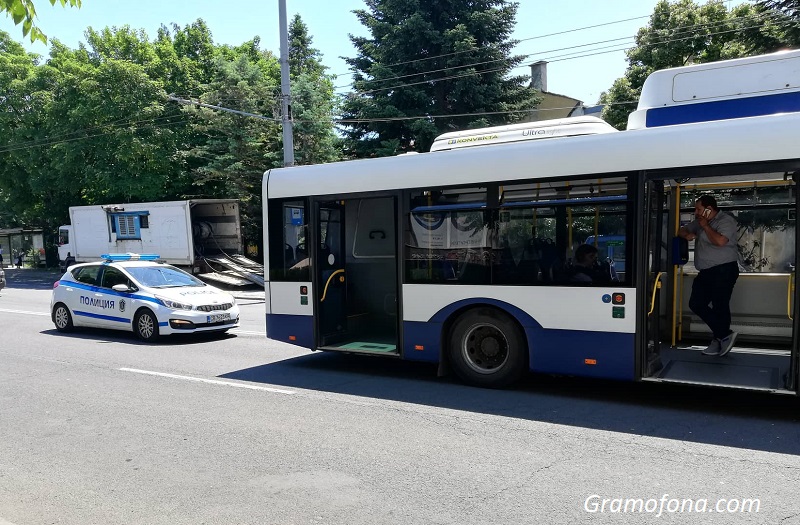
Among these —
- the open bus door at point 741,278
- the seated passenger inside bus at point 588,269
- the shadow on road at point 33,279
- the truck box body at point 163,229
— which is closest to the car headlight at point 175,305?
the seated passenger inside bus at point 588,269

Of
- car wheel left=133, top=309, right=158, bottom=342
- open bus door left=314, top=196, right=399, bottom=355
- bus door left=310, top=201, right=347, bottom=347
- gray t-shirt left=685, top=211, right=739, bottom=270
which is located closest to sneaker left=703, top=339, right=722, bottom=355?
gray t-shirt left=685, top=211, right=739, bottom=270

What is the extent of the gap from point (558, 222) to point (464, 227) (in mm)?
1164

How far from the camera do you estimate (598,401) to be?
21.7ft

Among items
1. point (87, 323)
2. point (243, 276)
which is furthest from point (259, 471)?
point (243, 276)

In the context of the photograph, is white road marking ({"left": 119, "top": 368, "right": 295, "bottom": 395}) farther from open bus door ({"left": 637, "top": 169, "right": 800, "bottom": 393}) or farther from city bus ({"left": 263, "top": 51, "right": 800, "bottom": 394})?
open bus door ({"left": 637, "top": 169, "right": 800, "bottom": 393})

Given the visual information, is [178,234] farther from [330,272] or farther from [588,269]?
[588,269]

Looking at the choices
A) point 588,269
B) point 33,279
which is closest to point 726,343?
point 588,269

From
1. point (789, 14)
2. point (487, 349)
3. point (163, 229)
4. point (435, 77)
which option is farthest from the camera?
point (163, 229)

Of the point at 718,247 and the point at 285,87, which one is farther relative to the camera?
the point at 285,87

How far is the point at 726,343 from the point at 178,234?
70.6ft

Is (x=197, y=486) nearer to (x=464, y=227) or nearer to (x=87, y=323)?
(x=464, y=227)

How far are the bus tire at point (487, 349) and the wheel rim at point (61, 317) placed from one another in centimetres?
927

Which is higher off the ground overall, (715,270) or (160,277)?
(715,270)

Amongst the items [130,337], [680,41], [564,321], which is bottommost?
[130,337]
